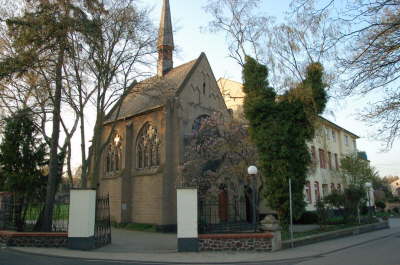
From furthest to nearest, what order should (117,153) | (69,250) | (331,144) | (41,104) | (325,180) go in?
(331,144)
(325,180)
(117,153)
(41,104)
(69,250)

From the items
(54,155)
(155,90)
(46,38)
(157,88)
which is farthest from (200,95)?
Answer: (46,38)

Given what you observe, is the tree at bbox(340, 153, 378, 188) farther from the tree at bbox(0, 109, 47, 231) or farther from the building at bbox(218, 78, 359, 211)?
the tree at bbox(0, 109, 47, 231)

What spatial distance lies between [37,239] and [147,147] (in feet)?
45.0

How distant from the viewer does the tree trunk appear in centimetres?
1630

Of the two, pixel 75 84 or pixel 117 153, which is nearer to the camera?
pixel 75 84

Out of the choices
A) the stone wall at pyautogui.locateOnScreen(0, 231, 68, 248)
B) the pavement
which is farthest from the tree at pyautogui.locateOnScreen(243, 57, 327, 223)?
the stone wall at pyautogui.locateOnScreen(0, 231, 68, 248)

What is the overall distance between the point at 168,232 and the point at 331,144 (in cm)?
2594

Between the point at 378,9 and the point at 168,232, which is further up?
the point at 378,9

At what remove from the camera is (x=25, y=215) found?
16.4m

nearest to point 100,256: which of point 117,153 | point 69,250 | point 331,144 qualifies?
point 69,250

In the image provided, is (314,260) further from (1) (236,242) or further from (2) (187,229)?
(2) (187,229)

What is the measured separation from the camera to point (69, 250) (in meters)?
13.3

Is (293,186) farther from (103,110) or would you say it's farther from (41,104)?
(41,104)

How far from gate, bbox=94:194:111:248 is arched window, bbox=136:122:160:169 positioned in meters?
10.0
